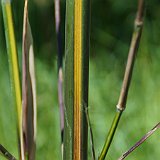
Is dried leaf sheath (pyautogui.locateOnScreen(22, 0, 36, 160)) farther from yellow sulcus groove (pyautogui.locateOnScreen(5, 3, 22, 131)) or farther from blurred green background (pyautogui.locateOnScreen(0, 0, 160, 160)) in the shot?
blurred green background (pyautogui.locateOnScreen(0, 0, 160, 160))

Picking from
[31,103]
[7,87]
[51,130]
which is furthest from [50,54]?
[31,103]

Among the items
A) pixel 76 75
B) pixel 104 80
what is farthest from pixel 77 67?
pixel 104 80

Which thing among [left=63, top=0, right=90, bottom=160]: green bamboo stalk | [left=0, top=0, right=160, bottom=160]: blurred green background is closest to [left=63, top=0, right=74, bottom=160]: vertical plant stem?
[left=63, top=0, right=90, bottom=160]: green bamboo stalk

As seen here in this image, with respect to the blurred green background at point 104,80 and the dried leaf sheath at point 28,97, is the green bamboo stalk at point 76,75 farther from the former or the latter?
the blurred green background at point 104,80

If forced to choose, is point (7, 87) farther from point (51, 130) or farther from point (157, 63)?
point (157, 63)

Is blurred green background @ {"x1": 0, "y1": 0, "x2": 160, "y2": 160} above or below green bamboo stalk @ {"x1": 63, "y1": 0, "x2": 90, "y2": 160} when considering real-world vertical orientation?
below

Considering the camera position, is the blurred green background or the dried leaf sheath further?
the blurred green background

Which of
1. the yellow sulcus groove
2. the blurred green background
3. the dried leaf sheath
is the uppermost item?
the yellow sulcus groove
